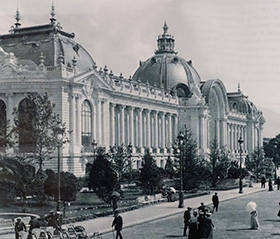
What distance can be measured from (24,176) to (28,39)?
92.9ft

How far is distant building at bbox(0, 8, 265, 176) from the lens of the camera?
51688 mm

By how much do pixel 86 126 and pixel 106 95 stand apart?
16.8ft

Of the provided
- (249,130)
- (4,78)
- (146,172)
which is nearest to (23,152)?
(146,172)

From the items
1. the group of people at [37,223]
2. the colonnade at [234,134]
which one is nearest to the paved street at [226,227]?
the group of people at [37,223]

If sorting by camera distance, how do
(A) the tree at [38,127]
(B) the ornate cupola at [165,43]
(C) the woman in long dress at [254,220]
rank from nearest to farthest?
(C) the woman in long dress at [254,220] → (A) the tree at [38,127] → (B) the ornate cupola at [165,43]

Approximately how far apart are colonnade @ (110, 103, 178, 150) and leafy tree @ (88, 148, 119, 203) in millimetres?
28540

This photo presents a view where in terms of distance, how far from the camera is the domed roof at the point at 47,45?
54500 mm

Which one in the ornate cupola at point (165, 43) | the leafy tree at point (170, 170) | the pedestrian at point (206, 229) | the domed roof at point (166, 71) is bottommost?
the pedestrian at point (206, 229)

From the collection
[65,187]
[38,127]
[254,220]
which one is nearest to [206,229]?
[254,220]

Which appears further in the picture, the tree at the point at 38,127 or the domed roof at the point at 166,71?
the domed roof at the point at 166,71

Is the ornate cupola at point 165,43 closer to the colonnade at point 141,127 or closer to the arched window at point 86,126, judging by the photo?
the colonnade at point 141,127

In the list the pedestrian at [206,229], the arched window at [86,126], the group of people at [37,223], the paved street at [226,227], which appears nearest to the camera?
the pedestrian at [206,229]

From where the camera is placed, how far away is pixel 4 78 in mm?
51656

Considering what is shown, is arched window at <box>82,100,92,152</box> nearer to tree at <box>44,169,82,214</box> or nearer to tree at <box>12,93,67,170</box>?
tree at <box>12,93,67,170</box>
